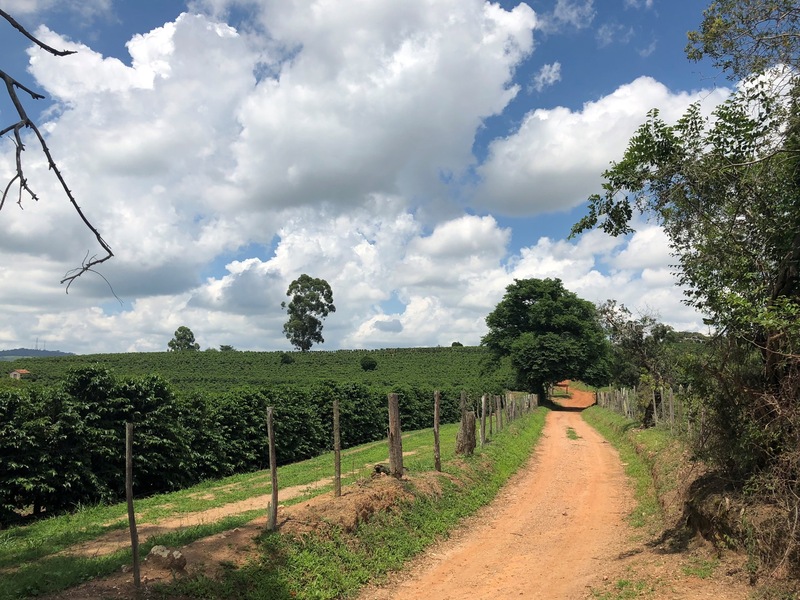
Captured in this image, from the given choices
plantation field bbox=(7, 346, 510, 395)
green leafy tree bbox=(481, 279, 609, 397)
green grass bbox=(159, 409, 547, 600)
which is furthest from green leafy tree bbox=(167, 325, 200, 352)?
green grass bbox=(159, 409, 547, 600)

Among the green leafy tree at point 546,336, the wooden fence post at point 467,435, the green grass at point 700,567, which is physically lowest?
the green grass at point 700,567

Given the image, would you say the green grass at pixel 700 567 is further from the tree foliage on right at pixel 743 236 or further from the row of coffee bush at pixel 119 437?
the row of coffee bush at pixel 119 437

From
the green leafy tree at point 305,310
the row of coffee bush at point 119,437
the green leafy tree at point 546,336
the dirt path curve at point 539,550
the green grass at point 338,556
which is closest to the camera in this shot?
the green grass at point 338,556

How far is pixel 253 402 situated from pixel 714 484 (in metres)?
16.9

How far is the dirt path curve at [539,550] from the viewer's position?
26.0 feet

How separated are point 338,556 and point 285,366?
7276 cm

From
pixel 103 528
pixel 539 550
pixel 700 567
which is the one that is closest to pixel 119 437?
pixel 103 528

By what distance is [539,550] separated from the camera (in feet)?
31.9

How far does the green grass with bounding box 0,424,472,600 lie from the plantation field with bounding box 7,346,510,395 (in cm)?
4011

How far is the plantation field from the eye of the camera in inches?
2512

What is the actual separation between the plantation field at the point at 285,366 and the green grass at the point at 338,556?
44.9 metres

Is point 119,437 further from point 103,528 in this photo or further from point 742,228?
point 742,228

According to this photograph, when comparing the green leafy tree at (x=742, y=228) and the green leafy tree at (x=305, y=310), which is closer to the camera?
the green leafy tree at (x=742, y=228)

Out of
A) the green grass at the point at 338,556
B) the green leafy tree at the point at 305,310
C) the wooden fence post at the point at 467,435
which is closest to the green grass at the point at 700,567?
the green grass at the point at 338,556
